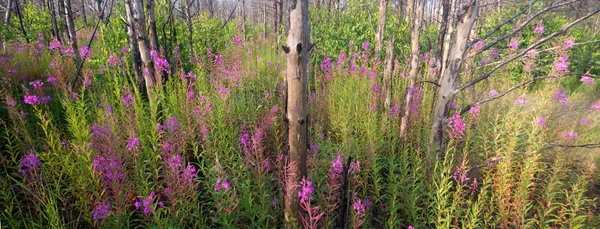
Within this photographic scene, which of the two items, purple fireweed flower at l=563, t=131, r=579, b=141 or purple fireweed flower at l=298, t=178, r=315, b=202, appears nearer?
purple fireweed flower at l=298, t=178, r=315, b=202

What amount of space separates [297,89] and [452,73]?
1582mm

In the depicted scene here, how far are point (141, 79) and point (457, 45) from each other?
179 inches

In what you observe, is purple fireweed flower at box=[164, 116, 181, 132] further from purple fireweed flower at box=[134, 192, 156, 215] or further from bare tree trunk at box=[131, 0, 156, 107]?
bare tree trunk at box=[131, 0, 156, 107]

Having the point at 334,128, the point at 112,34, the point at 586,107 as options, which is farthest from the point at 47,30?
the point at 586,107

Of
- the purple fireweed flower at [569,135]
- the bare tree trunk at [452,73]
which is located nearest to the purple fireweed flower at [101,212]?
the bare tree trunk at [452,73]

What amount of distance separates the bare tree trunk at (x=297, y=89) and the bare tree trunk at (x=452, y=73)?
4.83 ft

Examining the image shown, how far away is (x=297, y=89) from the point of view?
6.86 ft

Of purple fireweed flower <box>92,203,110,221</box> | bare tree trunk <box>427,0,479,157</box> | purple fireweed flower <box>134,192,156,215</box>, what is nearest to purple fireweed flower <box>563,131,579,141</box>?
bare tree trunk <box>427,0,479,157</box>

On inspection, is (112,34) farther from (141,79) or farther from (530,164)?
(530,164)

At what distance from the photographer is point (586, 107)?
6.34 m

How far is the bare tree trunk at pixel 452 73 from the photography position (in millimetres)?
2505

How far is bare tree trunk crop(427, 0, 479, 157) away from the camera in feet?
8.22

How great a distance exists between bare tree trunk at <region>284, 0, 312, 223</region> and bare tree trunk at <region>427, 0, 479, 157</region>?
4.83 feet

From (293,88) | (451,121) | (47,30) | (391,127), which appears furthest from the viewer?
(47,30)
